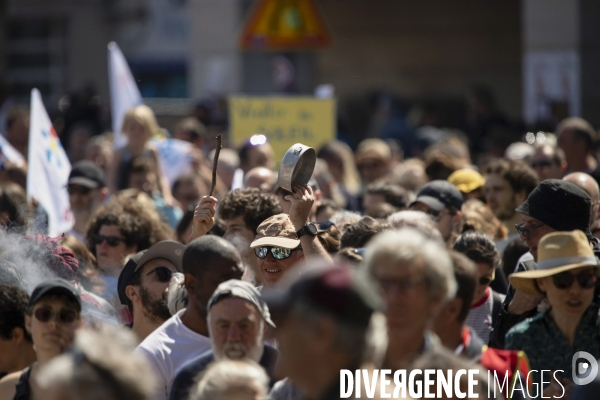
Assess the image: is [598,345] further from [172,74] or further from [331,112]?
[172,74]

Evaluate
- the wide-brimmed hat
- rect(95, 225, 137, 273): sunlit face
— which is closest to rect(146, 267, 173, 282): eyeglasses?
the wide-brimmed hat

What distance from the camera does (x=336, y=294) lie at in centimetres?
296

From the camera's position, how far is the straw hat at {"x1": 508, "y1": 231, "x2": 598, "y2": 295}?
4.45 meters

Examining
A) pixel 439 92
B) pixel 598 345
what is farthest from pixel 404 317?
pixel 439 92

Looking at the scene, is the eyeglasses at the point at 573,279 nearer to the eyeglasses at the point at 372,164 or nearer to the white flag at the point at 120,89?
the eyeglasses at the point at 372,164

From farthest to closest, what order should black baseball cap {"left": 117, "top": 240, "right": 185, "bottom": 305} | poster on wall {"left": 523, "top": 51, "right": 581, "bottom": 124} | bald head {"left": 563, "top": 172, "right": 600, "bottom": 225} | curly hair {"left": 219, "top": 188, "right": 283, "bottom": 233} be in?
1. poster on wall {"left": 523, "top": 51, "right": 581, "bottom": 124}
2. bald head {"left": 563, "top": 172, "right": 600, "bottom": 225}
3. curly hair {"left": 219, "top": 188, "right": 283, "bottom": 233}
4. black baseball cap {"left": 117, "top": 240, "right": 185, "bottom": 305}

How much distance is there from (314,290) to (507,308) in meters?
2.35

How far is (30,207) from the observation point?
25.9 ft

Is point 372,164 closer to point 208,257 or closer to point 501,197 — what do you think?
point 501,197

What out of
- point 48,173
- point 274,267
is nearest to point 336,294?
point 274,267

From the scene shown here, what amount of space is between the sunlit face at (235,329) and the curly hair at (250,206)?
6.64 feet

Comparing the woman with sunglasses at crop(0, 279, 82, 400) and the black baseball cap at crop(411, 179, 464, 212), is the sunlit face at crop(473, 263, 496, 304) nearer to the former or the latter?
the black baseball cap at crop(411, 179, 464, 212)

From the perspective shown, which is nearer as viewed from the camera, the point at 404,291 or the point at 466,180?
the point at 404,291

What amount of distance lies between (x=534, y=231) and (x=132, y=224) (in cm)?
253
